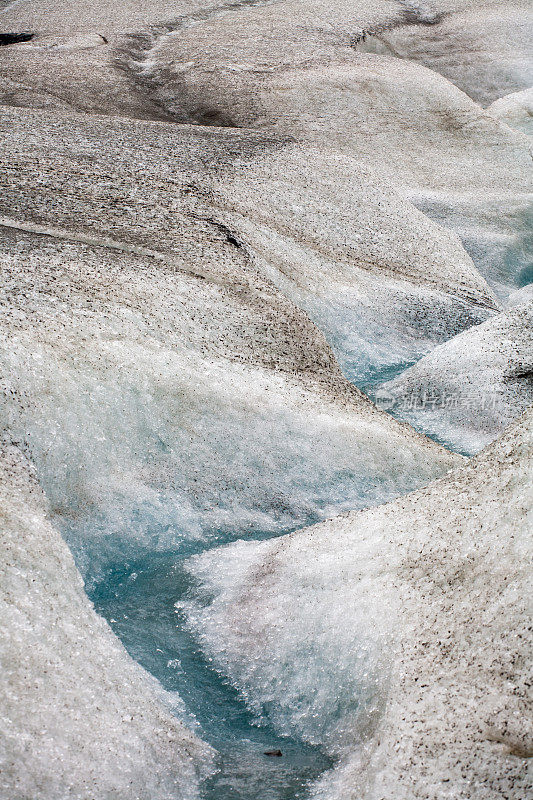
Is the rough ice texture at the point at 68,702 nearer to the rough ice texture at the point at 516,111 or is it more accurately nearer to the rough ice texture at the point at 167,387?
the rough ice texture at the point at 167,387

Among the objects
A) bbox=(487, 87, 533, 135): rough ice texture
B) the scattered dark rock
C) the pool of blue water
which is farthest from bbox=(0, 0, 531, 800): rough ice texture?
bbox=(487, 87, 533, 135): rough ice texture

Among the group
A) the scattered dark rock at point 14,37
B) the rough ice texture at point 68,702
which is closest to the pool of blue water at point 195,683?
the rough ice texture at point 68,702

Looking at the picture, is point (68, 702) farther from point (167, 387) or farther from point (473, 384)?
point (473, 384)

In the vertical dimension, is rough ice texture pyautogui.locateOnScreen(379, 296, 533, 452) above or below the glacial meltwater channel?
below

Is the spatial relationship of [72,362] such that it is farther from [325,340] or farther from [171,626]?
[325,340]

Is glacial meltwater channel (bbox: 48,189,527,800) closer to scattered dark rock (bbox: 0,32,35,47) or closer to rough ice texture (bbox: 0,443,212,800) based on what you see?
rough ice texture (bbox: 0,443,212,800)

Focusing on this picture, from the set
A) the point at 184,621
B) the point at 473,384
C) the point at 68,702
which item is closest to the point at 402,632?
the point at 184,621
